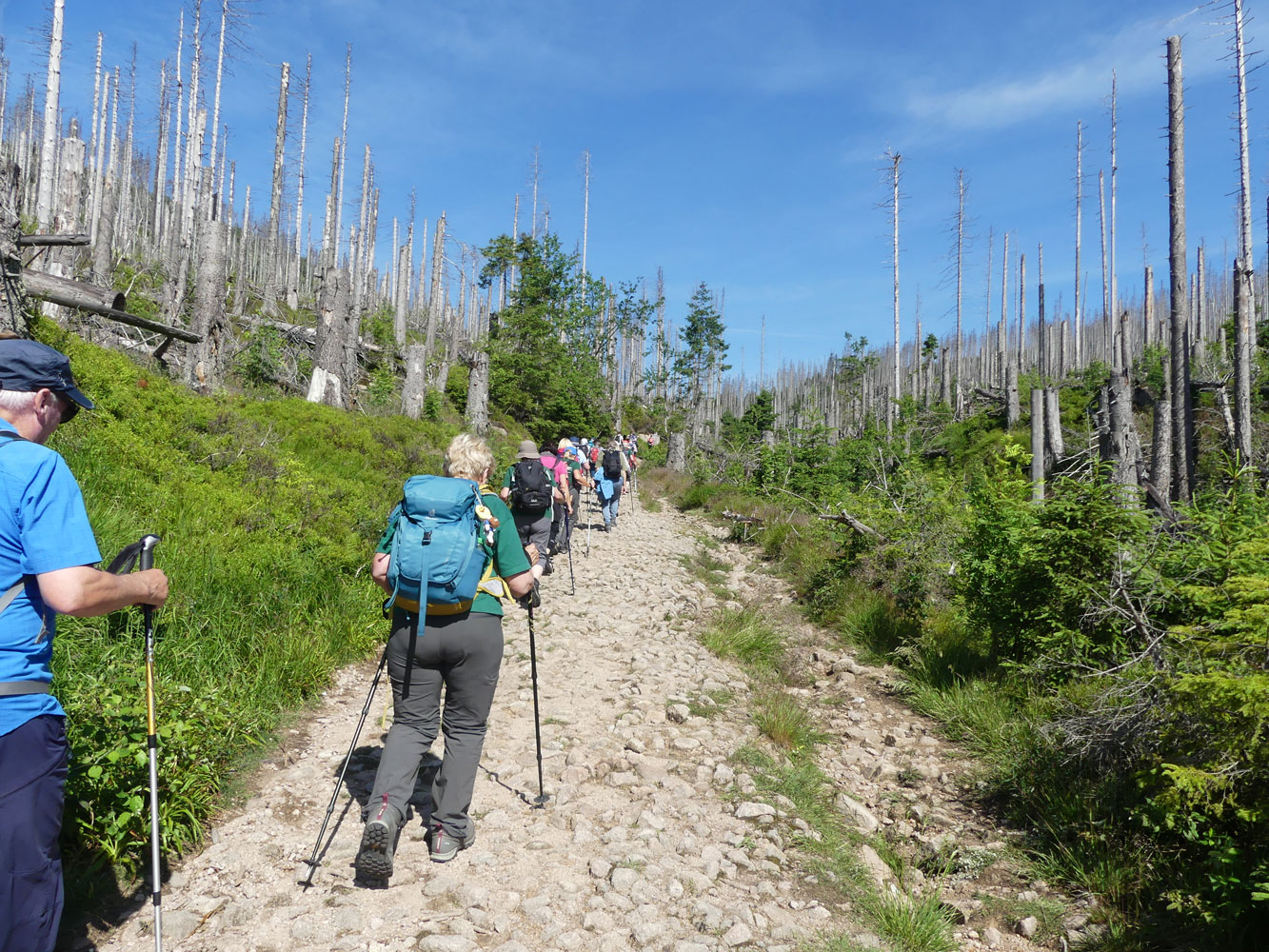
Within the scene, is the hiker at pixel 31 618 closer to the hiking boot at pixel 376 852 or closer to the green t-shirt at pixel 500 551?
the hiking boot at pixel 376 852

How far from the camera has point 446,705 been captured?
3.59 meters

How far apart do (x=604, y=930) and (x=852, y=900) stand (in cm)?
130

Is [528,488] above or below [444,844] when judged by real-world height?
above

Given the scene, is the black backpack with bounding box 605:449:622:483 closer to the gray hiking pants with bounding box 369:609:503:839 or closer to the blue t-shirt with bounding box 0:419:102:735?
the gray hiking pants with bounding box 369:609:503:839

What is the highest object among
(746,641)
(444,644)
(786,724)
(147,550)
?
(147,550)

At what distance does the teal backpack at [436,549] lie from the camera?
3.27 metres

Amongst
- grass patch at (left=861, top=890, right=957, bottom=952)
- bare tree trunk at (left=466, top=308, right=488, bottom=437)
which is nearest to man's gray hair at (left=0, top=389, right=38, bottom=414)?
grass patch at (left=861, top=890, right=957, bottom=952)

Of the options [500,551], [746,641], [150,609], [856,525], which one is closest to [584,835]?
[500,551]

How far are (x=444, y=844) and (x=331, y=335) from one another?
15.2 m

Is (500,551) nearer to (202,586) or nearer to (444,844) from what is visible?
(444,844)

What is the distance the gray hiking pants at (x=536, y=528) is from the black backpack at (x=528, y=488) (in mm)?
176

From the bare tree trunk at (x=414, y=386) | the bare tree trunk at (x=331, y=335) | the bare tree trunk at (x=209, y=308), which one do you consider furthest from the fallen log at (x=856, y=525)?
the bare tree trunk at (x=414, y=386)

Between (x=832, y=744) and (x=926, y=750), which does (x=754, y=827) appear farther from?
(x=926, y=750)

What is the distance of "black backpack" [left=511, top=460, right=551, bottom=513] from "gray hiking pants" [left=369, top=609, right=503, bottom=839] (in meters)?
5.34
